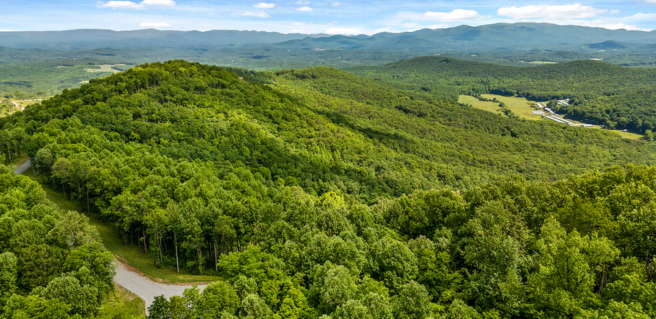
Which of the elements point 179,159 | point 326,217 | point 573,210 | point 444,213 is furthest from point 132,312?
point 179,159

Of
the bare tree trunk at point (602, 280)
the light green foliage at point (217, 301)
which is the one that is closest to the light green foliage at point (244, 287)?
the light green foliage at point (217, 301)

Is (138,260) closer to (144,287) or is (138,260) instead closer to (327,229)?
(144,287)

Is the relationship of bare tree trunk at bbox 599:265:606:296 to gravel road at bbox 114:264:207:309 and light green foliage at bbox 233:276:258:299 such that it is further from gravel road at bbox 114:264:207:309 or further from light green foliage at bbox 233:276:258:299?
gravel road at bbox 114:264:207:309

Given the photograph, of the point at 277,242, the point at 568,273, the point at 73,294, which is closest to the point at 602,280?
the point at 568,273

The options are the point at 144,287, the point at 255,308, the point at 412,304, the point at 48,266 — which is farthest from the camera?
the point at 144,287

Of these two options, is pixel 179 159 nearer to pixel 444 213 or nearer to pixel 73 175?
pixel 73 175

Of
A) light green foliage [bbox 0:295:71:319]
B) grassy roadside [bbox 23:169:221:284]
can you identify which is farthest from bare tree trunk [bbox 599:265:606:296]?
light green foliage [bbox 0:295:71:319]

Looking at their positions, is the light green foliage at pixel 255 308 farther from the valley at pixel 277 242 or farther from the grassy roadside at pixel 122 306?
the grassy roadside at pixel 122 306

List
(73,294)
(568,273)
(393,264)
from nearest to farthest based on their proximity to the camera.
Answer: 1. (568,273)
2. (73,294)
3. (393,264)

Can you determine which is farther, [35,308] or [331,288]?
[331,288]
